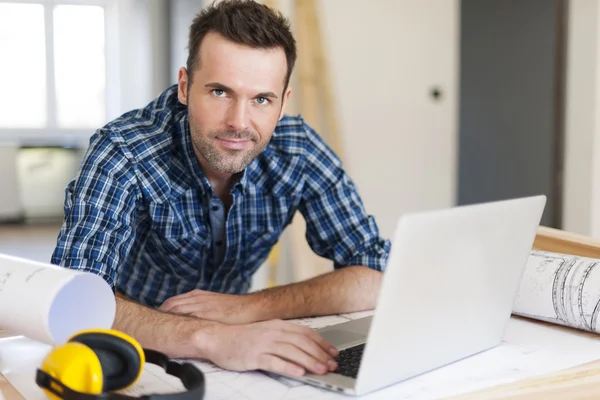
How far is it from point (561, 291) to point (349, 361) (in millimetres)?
446

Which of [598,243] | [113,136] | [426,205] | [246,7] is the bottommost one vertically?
[426,205]

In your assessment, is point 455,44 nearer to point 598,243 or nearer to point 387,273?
point 598,243

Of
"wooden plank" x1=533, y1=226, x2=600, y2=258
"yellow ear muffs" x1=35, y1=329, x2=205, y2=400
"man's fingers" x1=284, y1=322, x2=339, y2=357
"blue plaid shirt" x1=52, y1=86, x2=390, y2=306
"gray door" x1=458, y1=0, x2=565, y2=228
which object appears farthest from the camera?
"gray door" x1=458, y1=0, x2=565, y2=228

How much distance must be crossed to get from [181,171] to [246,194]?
16 centimetres

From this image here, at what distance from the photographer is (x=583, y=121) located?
11.3ft

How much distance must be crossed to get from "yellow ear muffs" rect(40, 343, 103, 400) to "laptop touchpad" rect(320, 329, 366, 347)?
1.36ft

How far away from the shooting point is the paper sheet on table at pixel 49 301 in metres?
0.95

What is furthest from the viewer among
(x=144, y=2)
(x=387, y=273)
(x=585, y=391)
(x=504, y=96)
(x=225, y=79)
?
(x=504, y=96)

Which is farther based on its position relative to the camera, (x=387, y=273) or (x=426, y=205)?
(x=426, y=205)

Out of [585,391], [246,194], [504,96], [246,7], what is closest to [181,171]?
[246,194]

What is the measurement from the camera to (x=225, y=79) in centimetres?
143

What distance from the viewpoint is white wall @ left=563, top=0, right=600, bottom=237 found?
336 cm

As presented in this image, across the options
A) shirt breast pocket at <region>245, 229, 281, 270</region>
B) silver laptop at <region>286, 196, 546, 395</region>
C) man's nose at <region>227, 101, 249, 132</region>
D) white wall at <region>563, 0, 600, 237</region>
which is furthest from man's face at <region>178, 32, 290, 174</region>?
white wall at <region>563, 0, 600, 237</region>

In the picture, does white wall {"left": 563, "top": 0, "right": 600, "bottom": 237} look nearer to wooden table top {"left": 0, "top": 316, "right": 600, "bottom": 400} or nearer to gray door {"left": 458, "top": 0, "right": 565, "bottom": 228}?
gray door {"left": 458, "top": 0, "right": 565, "bottom": 228}
